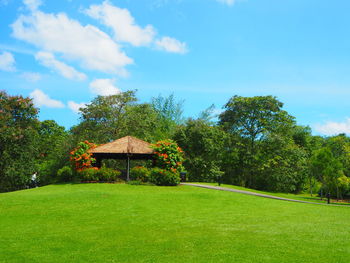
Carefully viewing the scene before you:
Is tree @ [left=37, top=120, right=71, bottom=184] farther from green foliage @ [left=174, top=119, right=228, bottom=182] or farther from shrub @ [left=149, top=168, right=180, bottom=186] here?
green foliage @ [left=174, top=119, right=228, bottom=182]

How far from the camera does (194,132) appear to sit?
1467 inches

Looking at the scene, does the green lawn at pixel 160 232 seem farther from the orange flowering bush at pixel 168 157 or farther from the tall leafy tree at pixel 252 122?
the tall leafy tree at pixel 252 122

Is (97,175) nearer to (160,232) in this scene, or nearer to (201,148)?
(201,148)

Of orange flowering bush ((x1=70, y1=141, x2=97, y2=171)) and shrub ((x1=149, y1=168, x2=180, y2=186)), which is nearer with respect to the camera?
shrub ((x1=149, y1=168, x2=180, y2=186))

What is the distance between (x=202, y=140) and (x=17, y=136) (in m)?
19.6

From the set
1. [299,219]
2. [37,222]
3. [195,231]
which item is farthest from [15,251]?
[299,219]

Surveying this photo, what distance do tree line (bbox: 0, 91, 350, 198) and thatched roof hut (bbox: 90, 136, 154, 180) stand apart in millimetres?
6277

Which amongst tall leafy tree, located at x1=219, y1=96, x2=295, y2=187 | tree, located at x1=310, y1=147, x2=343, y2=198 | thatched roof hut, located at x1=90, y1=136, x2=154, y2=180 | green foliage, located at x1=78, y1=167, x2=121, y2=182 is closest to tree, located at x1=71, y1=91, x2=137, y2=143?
thatched roof hut, located at x1=90, y1=136, x2=154, y2=180

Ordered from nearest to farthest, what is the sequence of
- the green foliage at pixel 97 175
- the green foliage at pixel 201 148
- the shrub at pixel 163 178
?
1. the shrub at pixel 163 178
2. the green foliage at pixel 97 175
3. the green foliage at pixel 201 148

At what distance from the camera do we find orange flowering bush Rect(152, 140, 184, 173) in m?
25.7

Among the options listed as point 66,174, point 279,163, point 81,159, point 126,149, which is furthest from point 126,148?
point 279,163

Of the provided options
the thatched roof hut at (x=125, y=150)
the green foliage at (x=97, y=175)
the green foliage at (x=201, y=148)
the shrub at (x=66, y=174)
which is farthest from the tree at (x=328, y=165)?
the shrub at (x=66, y=174)

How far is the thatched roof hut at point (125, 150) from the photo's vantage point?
87.5 feet

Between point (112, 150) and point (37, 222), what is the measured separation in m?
15.6
